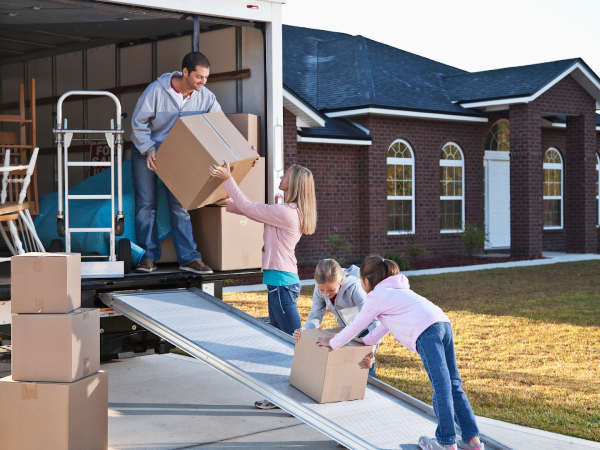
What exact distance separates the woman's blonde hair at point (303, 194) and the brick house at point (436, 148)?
9729mm

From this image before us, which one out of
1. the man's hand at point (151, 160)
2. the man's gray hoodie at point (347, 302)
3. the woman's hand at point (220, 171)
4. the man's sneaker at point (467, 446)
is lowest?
the man's sneaker at point (467, 446)

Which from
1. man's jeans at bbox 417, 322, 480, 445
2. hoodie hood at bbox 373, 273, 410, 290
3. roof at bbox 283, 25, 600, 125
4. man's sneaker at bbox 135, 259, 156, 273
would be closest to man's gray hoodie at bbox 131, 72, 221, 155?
man's sneaker at bbox 135, 259, 156, 273

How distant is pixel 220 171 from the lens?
4.98 m

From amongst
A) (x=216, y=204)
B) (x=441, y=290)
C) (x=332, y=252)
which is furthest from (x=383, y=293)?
(x=332, y=252)

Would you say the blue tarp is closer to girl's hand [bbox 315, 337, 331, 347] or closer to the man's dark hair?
the man's dark hair

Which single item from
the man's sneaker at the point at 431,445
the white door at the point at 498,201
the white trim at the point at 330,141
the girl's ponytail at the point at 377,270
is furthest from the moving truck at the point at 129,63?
the white door at the point at 498,201

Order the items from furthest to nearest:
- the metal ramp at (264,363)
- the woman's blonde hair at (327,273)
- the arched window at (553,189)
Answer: the arched window at (553,189), the woman's blonde hair at (327,273), the metal ramp at (264,363)

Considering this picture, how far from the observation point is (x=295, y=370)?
14.2ft

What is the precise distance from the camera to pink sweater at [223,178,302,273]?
504cm

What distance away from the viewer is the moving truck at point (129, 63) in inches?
211

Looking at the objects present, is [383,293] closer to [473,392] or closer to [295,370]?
[295,370]

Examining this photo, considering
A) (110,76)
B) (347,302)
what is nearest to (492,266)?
(110,76)

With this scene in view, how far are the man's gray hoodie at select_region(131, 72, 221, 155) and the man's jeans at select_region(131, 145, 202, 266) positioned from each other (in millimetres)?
190

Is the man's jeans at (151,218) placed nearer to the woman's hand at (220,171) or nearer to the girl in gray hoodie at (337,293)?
the woman's hand at (220,171)
